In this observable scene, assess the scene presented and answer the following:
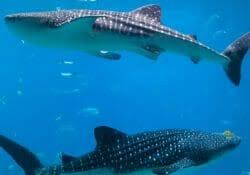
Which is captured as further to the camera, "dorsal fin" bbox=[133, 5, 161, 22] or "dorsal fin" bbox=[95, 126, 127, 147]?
"dorsal fin" bbox=[133, 5, 161, 22]

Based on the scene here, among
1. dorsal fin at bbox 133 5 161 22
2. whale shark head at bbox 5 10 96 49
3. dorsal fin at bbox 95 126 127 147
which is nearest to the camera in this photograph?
dorsal fin at bbox 95 126 127 147

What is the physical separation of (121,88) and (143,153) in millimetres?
75976

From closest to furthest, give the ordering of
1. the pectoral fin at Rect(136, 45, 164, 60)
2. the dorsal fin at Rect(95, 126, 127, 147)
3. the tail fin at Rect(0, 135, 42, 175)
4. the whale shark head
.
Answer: the dorsal fin at Rect(95, 126, 127, 147)
the tail fin at Rect(0, 135, 42, 175)
the whale shark head
the pectoral fin at Rect(136, 45, 164, 60)

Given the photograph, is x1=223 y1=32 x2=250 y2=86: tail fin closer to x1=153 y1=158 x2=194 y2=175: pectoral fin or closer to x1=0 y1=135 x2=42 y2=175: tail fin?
x1=153 y1=158 x2=194 y2=175: pectoral fin

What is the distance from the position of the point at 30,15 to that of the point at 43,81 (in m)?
62.5

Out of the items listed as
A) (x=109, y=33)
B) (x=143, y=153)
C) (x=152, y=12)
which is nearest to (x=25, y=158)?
(x=143, y=153)

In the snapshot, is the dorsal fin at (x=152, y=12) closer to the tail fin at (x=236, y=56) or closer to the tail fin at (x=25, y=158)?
the tail fin at (x=236, y=56)

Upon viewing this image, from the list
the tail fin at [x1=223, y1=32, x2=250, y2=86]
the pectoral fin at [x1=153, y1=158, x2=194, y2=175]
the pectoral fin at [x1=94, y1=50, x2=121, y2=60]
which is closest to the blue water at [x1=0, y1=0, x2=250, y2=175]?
the pectoral fin at [x1=94, y1=50, x2=121, y2=60]

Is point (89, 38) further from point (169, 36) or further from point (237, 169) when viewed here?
point (237, 169)

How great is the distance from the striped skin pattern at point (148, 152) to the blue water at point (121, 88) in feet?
45.2

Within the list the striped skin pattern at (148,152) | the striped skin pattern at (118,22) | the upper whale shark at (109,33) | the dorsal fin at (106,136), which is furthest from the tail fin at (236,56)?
the dorsal fin at (106,136)

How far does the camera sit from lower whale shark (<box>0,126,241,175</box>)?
6.20 metres

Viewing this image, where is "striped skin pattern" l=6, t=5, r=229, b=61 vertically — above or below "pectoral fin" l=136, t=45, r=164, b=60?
above

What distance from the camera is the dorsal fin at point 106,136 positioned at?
6109 mm
